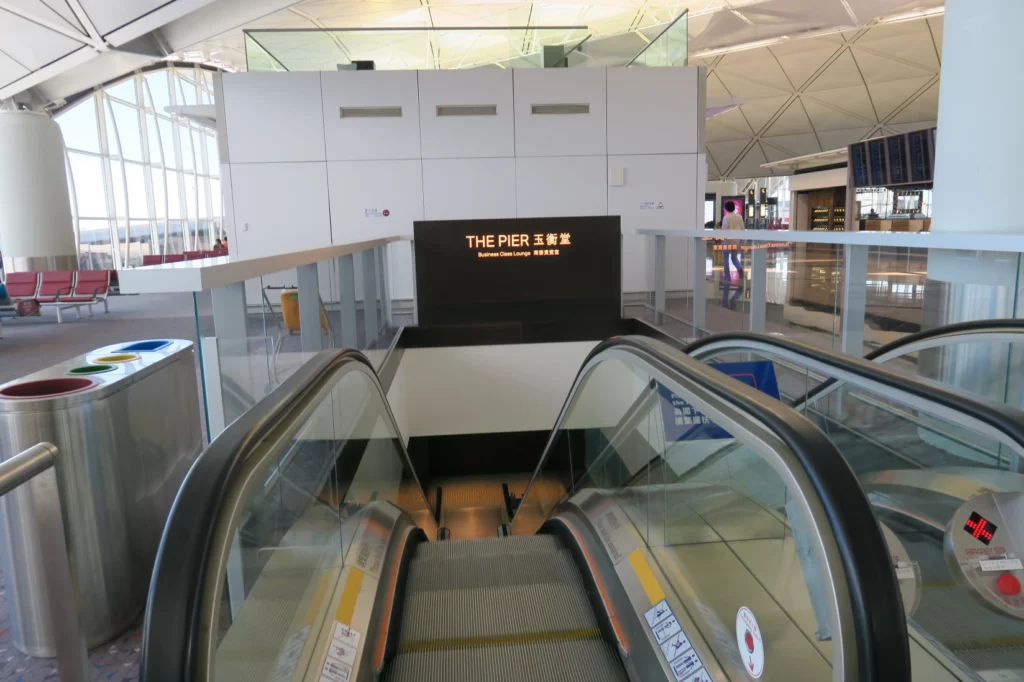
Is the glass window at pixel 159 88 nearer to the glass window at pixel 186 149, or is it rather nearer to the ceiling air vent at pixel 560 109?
the glass window at pixel 186 149

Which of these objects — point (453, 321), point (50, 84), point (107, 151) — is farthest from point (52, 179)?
point (453, 321)

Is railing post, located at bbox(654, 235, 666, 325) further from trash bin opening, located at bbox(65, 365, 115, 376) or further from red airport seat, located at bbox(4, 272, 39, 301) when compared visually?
red airport seat, located at bbox(4, 272, 39, 301)

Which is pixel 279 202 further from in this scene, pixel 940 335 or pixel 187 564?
pixel 187 564

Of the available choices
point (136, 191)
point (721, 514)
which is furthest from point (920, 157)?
point (136, 191)

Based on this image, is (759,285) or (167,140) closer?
(759,285)

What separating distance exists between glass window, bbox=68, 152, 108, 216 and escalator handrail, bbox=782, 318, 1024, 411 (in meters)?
21.7

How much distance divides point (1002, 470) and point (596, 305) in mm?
7457

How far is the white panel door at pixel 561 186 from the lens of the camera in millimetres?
13102

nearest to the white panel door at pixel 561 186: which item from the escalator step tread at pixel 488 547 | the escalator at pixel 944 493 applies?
the escalator step tread at pixel 488 547

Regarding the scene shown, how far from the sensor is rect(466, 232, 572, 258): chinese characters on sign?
10062 millimetres

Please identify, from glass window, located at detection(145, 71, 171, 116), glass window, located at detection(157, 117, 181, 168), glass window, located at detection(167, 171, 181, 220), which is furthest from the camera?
glass window, located at detection(167, 171, 181, 220)

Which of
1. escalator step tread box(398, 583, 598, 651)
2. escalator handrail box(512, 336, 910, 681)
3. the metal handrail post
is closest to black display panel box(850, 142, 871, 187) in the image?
escalator step tread box(398, 583, 598, 651)

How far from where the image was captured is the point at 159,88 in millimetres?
25312

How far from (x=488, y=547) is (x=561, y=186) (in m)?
9.64
